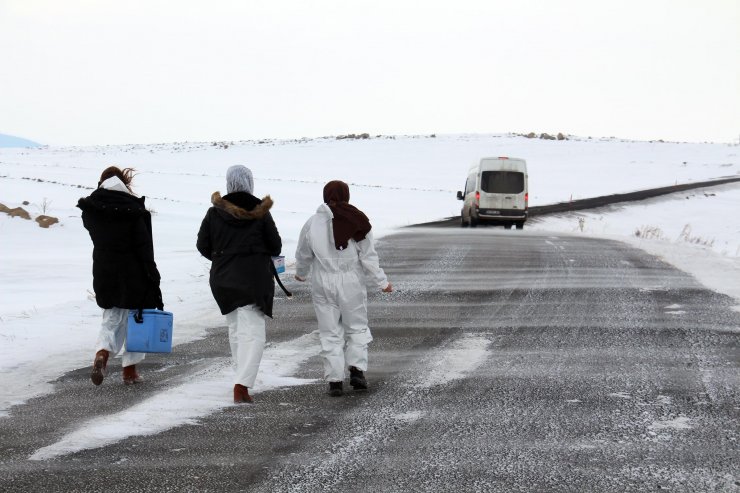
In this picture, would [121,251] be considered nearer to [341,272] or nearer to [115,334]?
[115,334]

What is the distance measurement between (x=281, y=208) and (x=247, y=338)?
1346 inches

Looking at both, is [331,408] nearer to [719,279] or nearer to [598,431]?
[598,431]

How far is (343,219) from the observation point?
8.38 metres

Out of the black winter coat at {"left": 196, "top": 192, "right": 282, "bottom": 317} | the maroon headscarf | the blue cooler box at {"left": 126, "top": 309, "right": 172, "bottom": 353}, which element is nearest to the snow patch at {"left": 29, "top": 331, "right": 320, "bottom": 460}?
the blue cooler box at {"left": 126, "top": 309, "right": 172, "bottom": 353}

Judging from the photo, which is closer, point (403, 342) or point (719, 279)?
point (403, 342)

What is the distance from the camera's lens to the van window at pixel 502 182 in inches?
1215

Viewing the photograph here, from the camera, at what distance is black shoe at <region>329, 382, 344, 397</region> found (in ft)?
26.2

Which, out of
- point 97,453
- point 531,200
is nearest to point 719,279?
point 97,453

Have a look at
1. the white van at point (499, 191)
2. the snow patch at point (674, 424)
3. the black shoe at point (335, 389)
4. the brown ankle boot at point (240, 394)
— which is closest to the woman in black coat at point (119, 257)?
the brown ankle boot at point (240, 394)

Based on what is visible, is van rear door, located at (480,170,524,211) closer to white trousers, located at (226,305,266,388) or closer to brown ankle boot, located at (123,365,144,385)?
brown ankle boot, located at (123,365,144,385)

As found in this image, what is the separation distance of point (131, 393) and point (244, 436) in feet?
6.26

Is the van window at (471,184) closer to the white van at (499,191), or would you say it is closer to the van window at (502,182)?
the white van at (499,191)

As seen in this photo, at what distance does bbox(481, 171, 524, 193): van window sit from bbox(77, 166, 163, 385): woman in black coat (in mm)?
22497

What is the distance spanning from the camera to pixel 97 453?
6203mm
